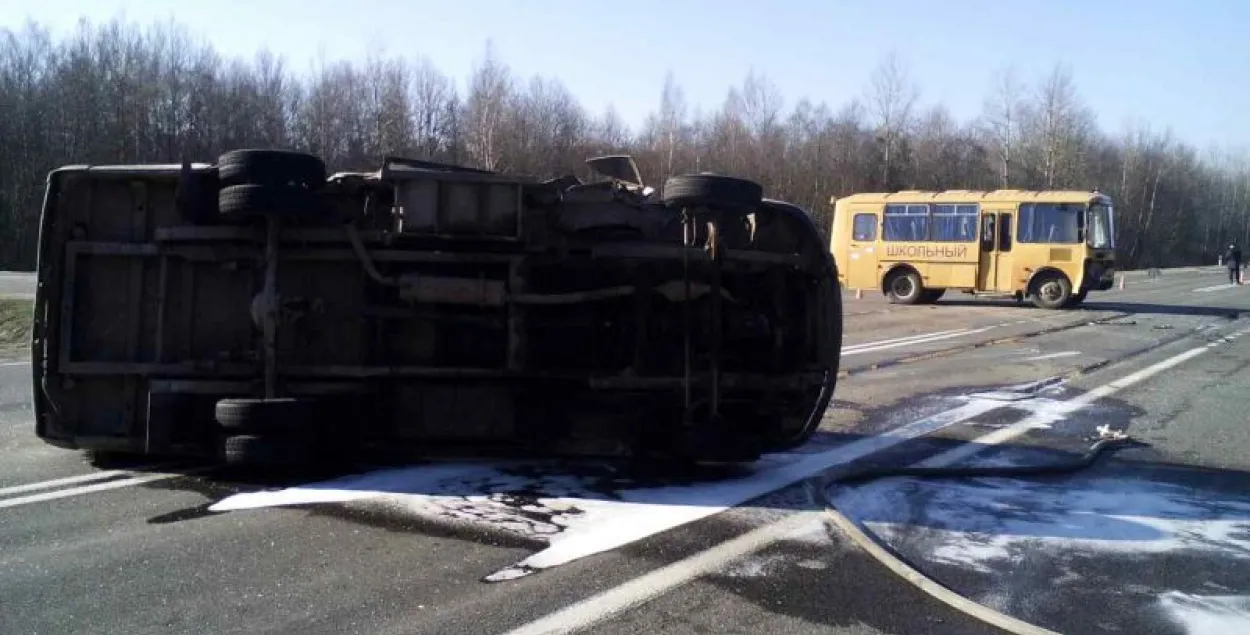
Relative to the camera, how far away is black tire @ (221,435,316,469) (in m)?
6.07

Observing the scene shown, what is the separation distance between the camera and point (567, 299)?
666cm

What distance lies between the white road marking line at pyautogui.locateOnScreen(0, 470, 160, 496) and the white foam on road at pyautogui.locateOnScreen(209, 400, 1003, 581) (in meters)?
1.10

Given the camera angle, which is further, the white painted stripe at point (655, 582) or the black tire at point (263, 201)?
the black tire at point (263, 201)

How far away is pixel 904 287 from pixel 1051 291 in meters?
4.18

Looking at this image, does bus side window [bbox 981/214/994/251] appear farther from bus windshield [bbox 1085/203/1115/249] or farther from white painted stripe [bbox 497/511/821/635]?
white painted stripe [bbox 497/511/821/635]

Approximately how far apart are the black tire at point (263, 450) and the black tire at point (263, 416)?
0.05 metres

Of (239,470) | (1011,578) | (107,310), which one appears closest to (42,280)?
(107,310)

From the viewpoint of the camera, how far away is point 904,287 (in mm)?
30500

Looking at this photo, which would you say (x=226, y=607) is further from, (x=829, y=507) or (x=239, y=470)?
(x=829, y=507)

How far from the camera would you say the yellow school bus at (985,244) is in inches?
1105

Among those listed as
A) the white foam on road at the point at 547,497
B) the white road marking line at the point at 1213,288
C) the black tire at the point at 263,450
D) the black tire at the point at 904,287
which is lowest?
the white foam on road at the point at 547,497

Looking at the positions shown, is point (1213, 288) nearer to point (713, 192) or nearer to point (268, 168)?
point (713, 192)

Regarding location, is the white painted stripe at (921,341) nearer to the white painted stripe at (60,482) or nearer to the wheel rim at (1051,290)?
the wheel rim at (1051,290)

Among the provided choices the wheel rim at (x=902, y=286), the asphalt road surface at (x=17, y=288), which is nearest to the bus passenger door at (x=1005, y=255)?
the wheel rim at (x=902, y=286)
